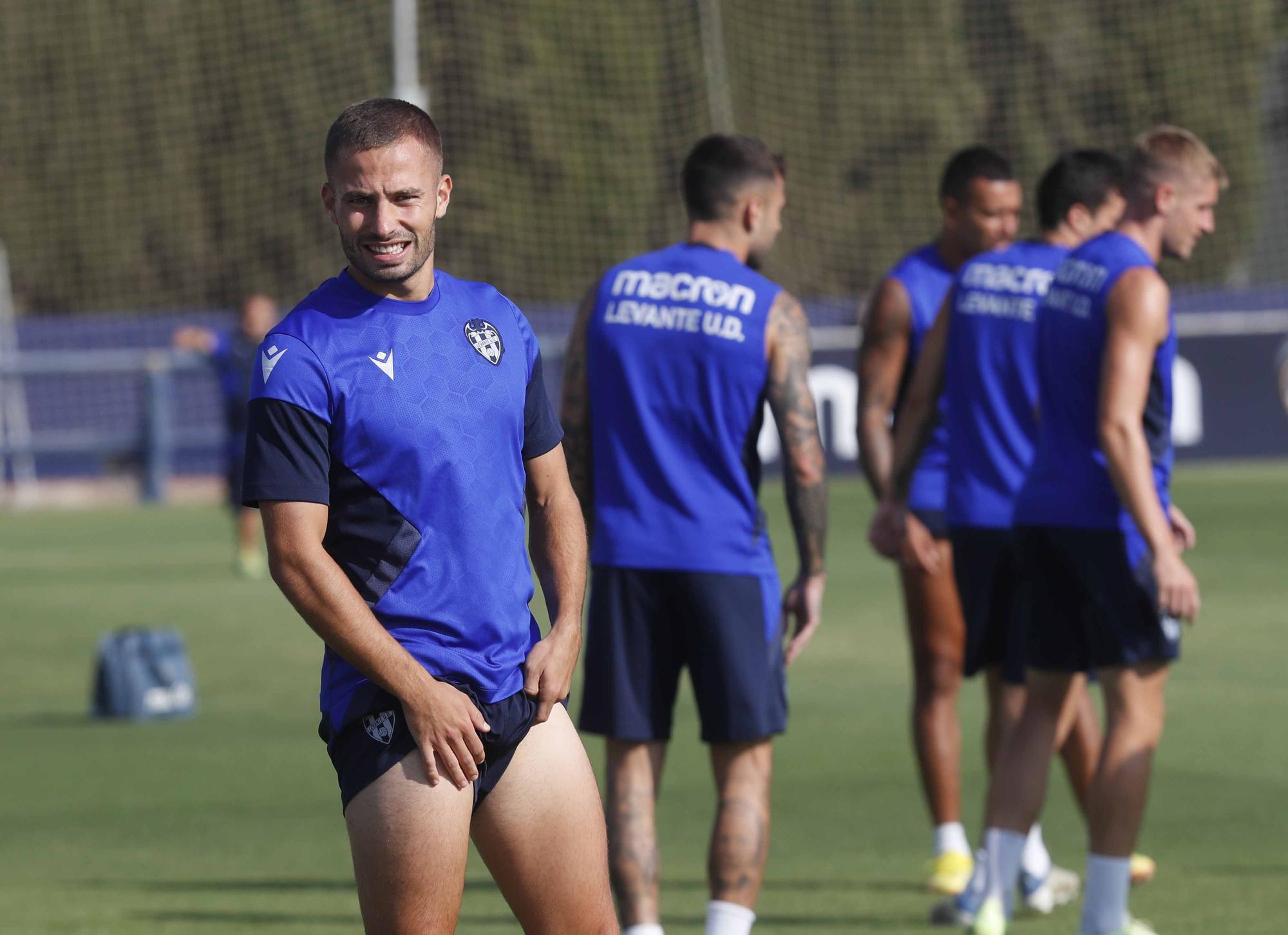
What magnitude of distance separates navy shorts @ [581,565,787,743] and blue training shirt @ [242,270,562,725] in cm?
177

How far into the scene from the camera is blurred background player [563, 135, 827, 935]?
18.1ft

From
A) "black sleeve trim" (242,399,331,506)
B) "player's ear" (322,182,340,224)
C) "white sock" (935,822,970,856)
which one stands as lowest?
"white sock" (935,822,970,856)

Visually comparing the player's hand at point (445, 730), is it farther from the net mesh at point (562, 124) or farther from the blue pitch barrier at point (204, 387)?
the net mesh at point (562, 124)

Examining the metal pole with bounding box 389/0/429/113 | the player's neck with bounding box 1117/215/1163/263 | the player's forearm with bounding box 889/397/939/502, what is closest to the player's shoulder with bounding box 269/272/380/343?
the player's neck with bounding box 1117/215/1163/263

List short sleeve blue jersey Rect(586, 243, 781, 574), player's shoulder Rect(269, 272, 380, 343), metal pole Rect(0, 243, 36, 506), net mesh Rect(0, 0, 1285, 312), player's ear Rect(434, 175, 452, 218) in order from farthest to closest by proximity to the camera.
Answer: net mesh Rect(0, 0, 1285, 312) → metal pole Rect(0, 243, 36, 506) → short sleeve blue jersey Rect(586, 243, 781, 574) → player's ear Rect(434, 175, 452, 218) → player's shoulder Rect(269, 272, 380, 343)

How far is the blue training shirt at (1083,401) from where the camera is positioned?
5.52 meters

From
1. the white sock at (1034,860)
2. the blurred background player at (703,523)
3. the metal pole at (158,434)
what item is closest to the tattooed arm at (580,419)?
the blurred background player at (703,523)

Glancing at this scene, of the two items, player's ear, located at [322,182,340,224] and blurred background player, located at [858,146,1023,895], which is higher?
player's ear, located at [322,182,340,224]

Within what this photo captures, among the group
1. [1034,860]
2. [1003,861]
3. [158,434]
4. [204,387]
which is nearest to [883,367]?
[1034,860]

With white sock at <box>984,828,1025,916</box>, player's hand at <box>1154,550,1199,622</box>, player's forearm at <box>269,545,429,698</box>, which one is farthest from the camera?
white sock at <box>984,828,1025,916</box>

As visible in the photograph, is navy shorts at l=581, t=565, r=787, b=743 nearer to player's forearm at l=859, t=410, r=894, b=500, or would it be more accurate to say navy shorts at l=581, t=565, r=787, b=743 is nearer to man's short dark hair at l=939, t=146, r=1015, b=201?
player's forearm at l=859, t=410, r=894, b=500

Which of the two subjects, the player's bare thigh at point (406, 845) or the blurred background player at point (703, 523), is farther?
the blurred background player at point (703, 523)

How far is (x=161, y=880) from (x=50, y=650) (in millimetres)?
6533

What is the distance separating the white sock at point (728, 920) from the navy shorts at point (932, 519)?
6.36 ft
